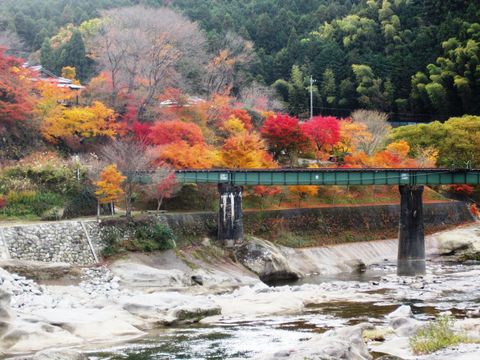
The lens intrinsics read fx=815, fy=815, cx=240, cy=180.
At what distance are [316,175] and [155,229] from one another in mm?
→ 13396

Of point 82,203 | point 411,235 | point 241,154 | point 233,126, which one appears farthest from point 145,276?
point 233,126

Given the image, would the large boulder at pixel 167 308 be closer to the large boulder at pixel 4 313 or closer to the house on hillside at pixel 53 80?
the large boulder at pixel 4 313

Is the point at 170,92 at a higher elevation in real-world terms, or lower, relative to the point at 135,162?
higher

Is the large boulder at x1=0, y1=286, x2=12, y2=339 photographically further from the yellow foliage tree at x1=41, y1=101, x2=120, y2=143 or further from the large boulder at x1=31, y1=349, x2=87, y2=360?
the yellow foliage tree at x1=41, y1=101, x2=120, y2=143

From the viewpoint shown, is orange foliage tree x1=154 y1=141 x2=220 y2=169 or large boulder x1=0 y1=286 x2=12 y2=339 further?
orange foliage tree x1=154 y1=141 x2=220 y2=169

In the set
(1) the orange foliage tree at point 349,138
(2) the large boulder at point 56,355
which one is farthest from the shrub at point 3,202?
(1) the orange foliage tree at point 349,138

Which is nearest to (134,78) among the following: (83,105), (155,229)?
(83,105)

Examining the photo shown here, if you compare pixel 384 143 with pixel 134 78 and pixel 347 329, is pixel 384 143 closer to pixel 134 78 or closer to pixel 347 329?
pixel 134 78

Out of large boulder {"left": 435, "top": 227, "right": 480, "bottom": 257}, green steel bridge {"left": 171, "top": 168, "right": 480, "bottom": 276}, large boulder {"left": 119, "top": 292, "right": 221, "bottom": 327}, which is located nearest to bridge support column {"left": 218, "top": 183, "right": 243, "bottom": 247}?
green steel bridge {"left": 171, "top": 168, "right": 480, "bottom": 276}

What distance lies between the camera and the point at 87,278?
154ft

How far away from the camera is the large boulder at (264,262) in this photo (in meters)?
56.9

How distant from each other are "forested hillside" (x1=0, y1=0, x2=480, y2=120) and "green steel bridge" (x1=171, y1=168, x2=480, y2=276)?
51036 mm

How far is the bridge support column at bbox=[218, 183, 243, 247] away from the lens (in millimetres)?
59375

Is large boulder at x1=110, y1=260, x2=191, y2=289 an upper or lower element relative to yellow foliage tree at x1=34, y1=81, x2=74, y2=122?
lower
